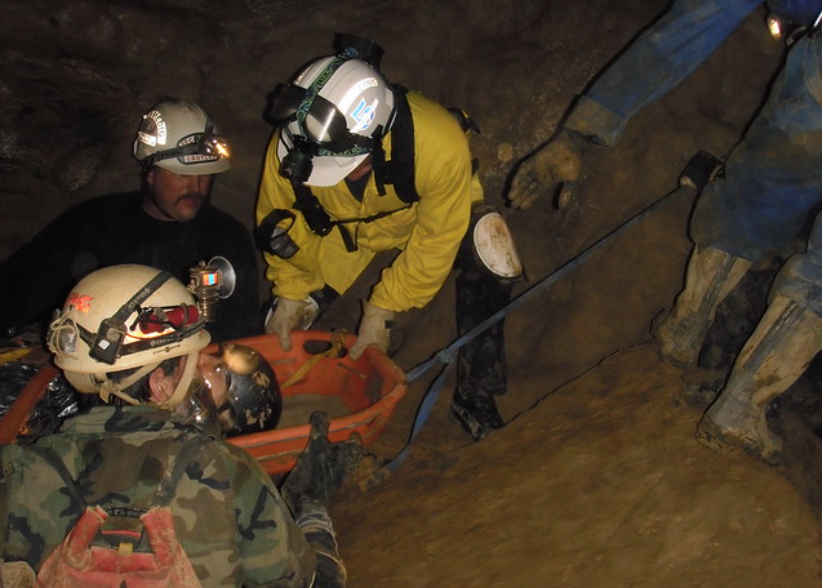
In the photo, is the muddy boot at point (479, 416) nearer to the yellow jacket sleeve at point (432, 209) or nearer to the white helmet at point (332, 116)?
the yellow jacket sleeve at point (432, 209)

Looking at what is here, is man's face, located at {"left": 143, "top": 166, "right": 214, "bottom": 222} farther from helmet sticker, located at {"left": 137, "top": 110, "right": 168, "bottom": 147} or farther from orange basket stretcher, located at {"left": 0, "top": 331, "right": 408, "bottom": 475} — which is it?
orange basket stretcher, located at {"left": 0, "top": 331, "right": 408, "bottom": 475}

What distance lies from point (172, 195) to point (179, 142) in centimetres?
33

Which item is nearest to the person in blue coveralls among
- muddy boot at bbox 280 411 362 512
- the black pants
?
the black pants

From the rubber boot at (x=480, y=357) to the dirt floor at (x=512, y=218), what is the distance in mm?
202

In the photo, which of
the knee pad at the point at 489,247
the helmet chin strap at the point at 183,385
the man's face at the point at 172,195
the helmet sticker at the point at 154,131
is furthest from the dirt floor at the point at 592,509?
the helmet sticker at the point at 154,131

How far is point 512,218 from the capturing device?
5207mm

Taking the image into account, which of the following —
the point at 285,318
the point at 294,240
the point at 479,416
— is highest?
the point at 294,240

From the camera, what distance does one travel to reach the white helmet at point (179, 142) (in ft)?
13.7

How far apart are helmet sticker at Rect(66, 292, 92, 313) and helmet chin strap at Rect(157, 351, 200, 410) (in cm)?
37

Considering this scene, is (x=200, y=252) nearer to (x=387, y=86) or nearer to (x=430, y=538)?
(x=387, y=86)

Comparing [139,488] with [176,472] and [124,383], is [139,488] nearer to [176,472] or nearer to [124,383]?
[176,472]

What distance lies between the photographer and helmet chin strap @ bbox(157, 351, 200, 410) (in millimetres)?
2410

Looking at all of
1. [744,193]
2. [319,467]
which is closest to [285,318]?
[319,467]

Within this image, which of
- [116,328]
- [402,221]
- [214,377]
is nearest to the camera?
[116,328]
